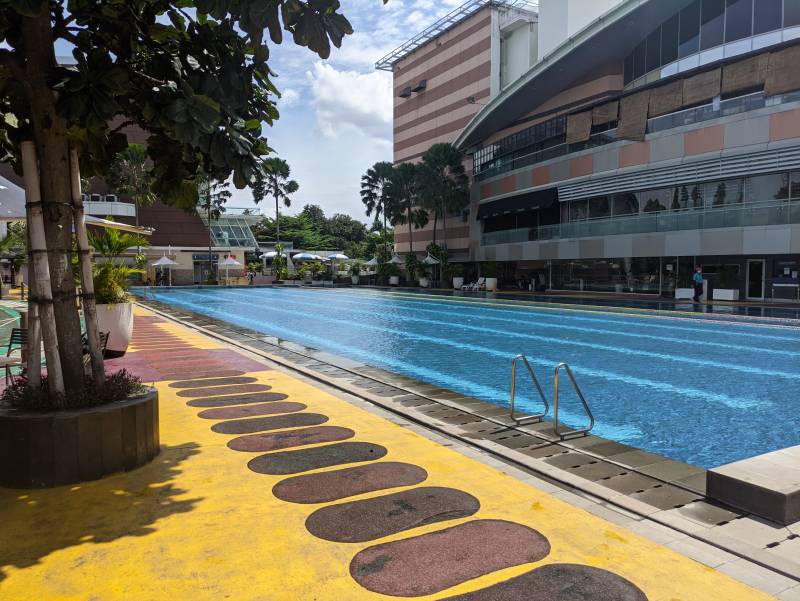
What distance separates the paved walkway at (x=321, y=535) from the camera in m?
3.32

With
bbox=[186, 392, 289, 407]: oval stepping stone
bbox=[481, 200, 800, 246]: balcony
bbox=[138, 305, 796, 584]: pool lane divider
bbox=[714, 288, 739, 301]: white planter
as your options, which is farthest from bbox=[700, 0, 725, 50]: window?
bbox=[186, 392, 289, 407]: oval stepping stone

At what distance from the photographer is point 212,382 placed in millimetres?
9312

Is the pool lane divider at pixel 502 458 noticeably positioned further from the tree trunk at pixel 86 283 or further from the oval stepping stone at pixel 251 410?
the tree trunk at pixel 86 283

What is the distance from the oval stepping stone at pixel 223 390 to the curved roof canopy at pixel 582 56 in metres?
32.0

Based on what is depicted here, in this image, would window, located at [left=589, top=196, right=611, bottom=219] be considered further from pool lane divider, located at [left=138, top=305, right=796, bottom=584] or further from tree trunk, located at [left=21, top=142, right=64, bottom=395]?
tree trunk, located at [left=21, top=142, right=64, bottom=395]

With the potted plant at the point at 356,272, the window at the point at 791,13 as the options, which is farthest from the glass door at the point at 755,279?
the potted plant at the point at 356,272

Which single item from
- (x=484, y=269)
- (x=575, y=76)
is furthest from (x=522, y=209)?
(x=575, y=76)

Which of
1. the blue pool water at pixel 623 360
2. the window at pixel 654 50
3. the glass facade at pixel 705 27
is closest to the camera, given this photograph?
the blue pool water at pixel 623 360

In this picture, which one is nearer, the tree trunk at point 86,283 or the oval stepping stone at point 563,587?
the oval stepping stone at point 563,587

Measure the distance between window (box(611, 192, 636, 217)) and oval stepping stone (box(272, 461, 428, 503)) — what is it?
31.4 metres

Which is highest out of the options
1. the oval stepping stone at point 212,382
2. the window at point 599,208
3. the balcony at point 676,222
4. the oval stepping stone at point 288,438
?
the window at point 599,208

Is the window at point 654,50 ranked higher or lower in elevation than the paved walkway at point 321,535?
higher

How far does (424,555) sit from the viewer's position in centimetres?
370

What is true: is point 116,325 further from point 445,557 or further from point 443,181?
point 443,181
